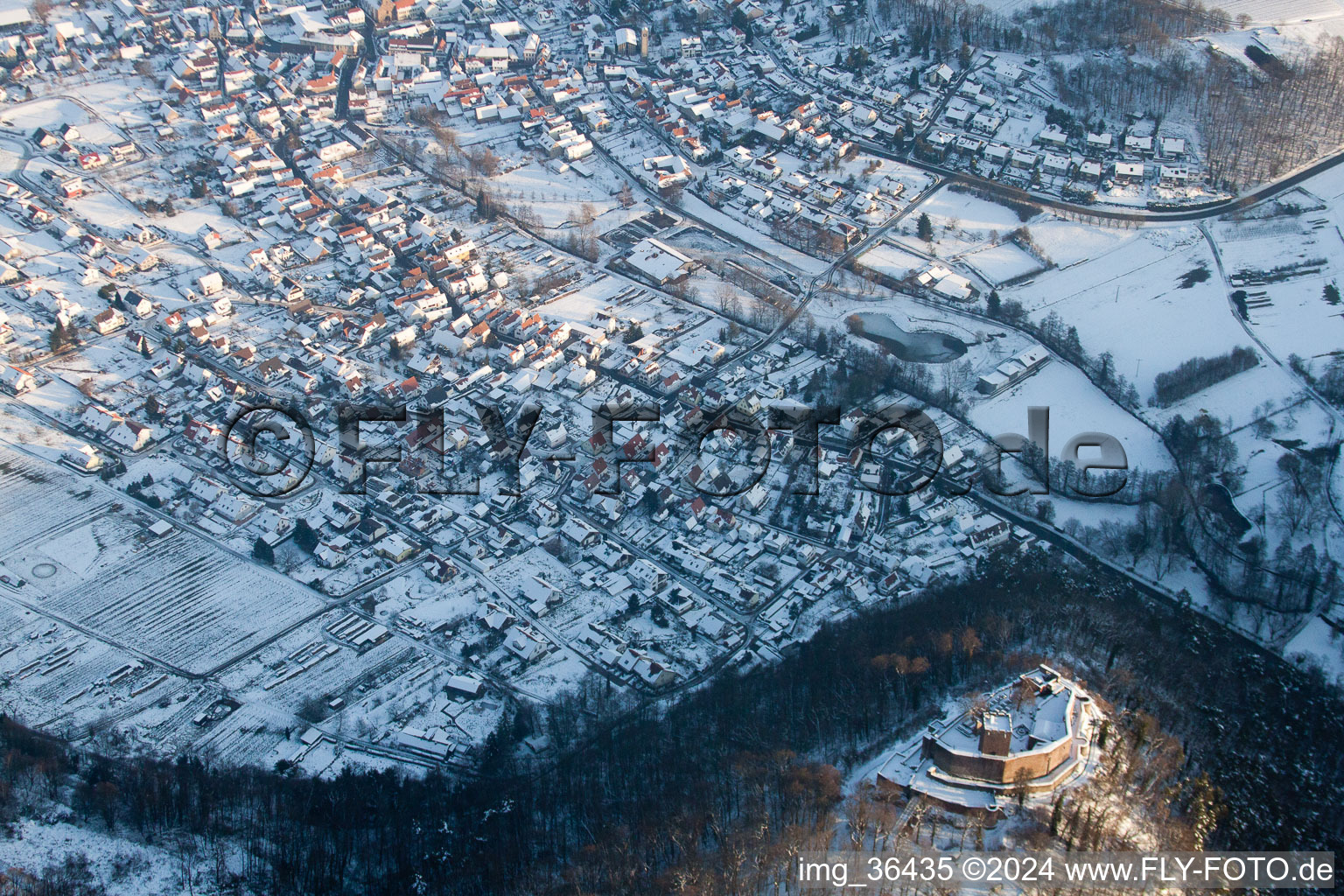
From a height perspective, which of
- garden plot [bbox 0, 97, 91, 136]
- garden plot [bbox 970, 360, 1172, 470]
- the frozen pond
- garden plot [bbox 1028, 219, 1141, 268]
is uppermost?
garden plot [bbox 0, 97, 91, 136]

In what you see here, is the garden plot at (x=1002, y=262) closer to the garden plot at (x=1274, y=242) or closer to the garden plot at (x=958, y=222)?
the garden plot at (x=958, y=222)

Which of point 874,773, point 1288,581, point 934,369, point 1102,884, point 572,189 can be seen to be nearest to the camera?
point 1102,884

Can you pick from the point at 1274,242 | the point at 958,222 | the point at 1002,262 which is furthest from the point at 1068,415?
the point at 1274,242

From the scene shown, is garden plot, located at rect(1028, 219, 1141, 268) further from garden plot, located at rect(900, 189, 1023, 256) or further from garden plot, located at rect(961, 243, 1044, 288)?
garden plot, located at rect(900, 189, 1023, 256)

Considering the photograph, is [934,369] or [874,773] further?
[934,369]

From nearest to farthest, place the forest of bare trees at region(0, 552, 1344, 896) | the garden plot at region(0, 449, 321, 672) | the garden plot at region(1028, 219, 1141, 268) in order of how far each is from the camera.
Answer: the forest of bare trees at region(0, 552, 1344, 896) → the garden plot at region(0, 449, 321, 672) → the garden plot at region(1028, 219, 1141, 268)

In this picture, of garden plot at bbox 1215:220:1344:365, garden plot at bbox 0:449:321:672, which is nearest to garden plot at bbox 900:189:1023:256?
garden plot at bbox 1215:220:1344:365

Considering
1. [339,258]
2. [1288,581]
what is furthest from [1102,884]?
[339,258]

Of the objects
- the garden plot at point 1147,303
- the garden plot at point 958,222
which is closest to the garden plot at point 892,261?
the garden plot at point 958,222

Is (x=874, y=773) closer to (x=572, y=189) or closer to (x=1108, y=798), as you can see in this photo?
(x=1108, y=798)
